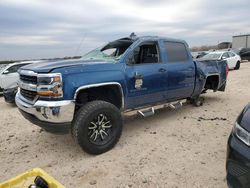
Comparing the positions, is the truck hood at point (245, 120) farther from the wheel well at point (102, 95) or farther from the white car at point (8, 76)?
the white car at point (8, 76)

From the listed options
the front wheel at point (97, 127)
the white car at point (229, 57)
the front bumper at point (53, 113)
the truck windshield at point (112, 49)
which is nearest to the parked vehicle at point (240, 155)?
the front wheel at point (97, 127)

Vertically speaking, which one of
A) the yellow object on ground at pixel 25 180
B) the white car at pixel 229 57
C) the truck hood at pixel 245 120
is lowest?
the white car at pixel 229 57

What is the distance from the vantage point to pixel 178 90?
608 centimetres

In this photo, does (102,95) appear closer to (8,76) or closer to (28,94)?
(28,94)

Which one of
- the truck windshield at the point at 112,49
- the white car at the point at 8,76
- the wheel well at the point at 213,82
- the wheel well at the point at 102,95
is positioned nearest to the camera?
the wheel well at the point at 102,95

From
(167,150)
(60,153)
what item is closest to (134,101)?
(167,150)

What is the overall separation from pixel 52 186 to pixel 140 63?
11.4 ft

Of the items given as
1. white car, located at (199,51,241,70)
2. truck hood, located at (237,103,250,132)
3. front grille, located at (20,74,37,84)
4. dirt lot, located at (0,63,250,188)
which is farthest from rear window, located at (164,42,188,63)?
white car, located at (199,51,241,70)

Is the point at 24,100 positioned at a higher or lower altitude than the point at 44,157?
higher

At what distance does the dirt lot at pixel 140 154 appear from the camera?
145 inches

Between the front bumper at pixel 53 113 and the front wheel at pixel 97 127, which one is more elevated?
the front bumper at pixel 53 113

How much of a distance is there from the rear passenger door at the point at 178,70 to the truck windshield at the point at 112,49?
86cm

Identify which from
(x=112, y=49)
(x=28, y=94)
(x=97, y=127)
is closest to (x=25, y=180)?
(x=97, y=127)

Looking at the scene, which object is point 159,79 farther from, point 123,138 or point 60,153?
point 60,153
